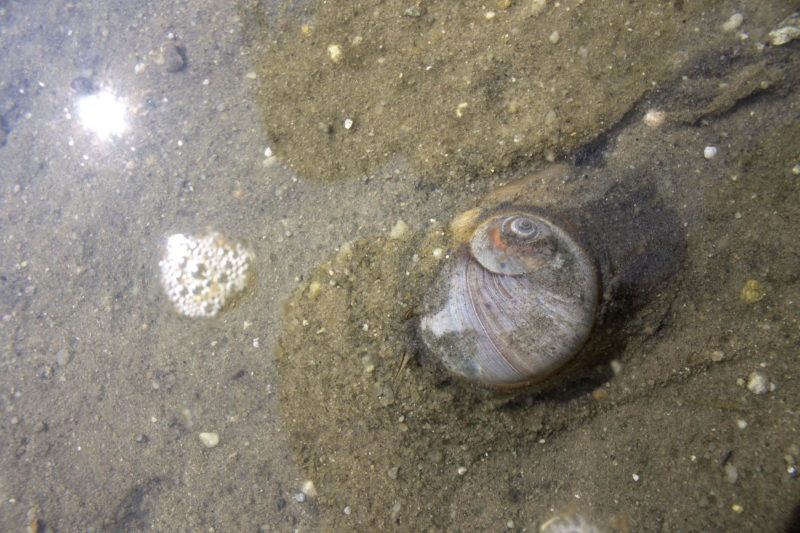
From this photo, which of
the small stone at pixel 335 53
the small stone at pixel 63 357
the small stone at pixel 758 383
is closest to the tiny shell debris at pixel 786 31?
the small stone at pixel 758 383

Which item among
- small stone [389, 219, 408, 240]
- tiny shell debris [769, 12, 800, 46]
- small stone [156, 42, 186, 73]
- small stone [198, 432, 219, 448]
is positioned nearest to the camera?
tiny shell debris [769, 12, 800, 46]

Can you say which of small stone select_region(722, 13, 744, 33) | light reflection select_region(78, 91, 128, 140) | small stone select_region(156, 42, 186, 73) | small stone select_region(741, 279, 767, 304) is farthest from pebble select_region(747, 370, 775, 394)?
light reflection select_region(78, 91, 128, 140)

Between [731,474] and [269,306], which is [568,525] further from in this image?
[269,306]

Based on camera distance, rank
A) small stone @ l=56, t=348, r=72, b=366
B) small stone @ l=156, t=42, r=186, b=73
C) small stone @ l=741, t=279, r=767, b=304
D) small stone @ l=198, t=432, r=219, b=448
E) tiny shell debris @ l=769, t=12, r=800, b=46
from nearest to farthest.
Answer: small stone @ l=741, t=279, r=767, b=304 < tiny shell debris @ l=769, t=12, r=800, b=46 < small stone @ l=198, t=432, r=219, b=448 < small stone @ l=56, t=348, r=72, b=366 < small stone @ l=156, t=42, r=186, b=73

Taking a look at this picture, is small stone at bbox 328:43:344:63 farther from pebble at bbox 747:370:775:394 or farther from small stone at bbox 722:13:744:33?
pebble at bbox 747:370:775:394

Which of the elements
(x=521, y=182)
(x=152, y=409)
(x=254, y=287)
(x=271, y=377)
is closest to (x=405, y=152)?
(x=521, y=182)

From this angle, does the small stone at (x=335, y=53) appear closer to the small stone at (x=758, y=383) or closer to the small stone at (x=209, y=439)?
the small stone at (x=209, y=439)
